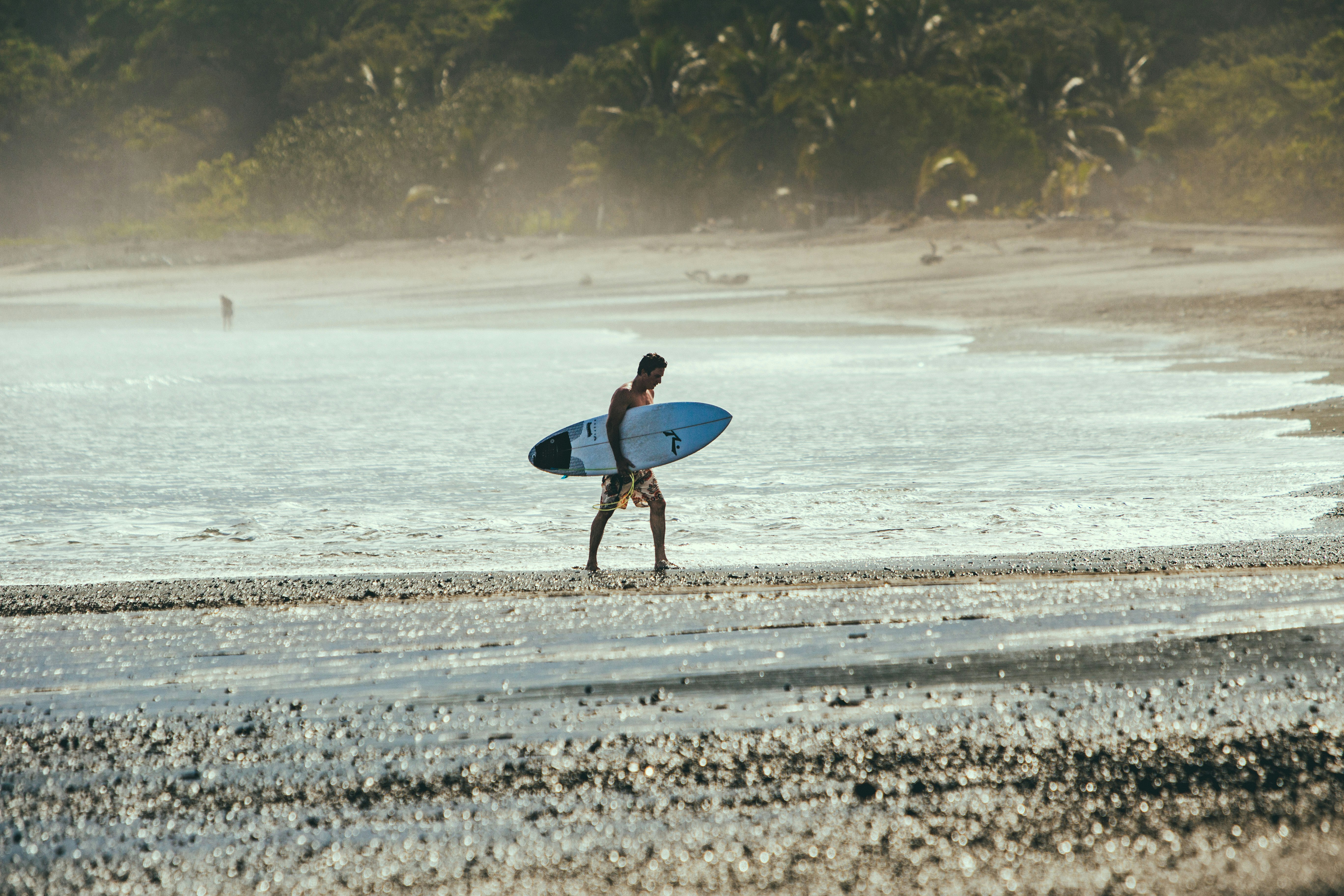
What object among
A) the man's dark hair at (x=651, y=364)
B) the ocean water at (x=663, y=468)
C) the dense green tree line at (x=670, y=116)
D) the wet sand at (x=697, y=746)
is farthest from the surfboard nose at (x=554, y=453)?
the dense green tree line at (x=670, y=116)

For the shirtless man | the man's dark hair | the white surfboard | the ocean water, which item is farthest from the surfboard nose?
the man's dark hair

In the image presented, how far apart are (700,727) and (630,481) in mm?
2731

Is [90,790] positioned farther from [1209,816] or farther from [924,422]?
[924,422]

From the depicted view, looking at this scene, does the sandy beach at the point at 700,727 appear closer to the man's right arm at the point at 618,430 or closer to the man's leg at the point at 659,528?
the man's leg at the point at 659,528

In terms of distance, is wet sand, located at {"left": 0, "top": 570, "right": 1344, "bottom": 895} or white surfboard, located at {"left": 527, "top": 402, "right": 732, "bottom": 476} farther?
white surfboard, located at {"left": 527, "top": 402, "right": 732, "bottom": 476}

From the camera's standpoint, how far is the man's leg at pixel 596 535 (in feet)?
25.5

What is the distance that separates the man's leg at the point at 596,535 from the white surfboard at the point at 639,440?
261mm

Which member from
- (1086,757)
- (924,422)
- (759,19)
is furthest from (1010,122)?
(1086,757)

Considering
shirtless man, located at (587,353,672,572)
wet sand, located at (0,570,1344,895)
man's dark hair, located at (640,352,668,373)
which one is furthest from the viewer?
shirtless man, located at (587,353,672,572)

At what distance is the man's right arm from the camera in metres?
7.48

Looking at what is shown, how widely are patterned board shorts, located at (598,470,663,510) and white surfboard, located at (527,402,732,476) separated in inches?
2.1

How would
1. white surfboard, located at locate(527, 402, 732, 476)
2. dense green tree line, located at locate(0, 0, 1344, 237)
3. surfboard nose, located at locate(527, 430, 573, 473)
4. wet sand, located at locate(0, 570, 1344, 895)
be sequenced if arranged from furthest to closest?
dense green tree line, located at locate(0, 0, 1344, 237)
surfboard nose, located at locate(527, 430, 573, 473)
white surfboard, located at locate(527, 402, 732, 476)
wet sand, located at locate(0, 570, 1344, 895)

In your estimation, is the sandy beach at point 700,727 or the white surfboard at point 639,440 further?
the white surfboard at point 639,440

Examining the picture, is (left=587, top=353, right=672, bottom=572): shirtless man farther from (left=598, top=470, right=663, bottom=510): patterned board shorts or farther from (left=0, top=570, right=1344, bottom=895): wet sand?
(left=0, top=570, right=1344, bottom=895): wet sand
